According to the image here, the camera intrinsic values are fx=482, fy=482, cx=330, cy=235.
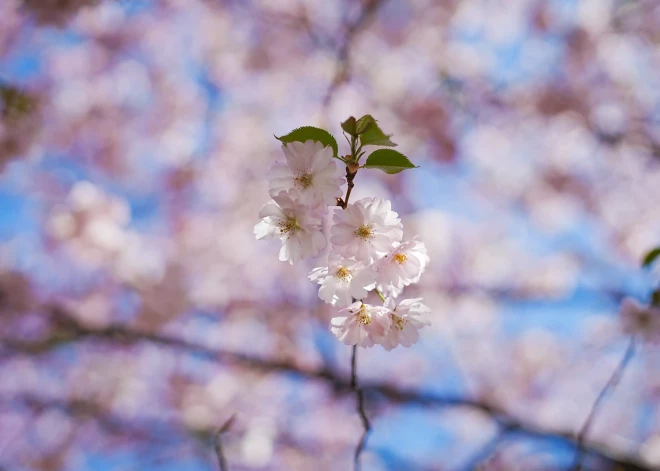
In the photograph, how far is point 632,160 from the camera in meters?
5.57

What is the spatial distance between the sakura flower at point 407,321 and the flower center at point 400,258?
0.37 ft

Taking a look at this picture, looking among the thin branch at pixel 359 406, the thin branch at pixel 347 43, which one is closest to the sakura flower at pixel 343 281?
the thin branch at pixel 359 406

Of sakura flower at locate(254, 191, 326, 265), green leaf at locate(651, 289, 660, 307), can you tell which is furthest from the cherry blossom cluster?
green leaf at locate(651, 289, 660, 307)

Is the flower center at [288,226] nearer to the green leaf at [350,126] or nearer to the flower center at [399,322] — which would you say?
Answer: the green leaf at [350,126]

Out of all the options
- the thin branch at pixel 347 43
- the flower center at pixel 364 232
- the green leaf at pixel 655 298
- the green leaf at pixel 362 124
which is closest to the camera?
the green leaf at pixel 362 124

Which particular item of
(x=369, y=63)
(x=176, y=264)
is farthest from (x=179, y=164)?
(x=369, y=63)

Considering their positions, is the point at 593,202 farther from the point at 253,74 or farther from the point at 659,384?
the point at 253,74

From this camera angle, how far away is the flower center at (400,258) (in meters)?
1.01

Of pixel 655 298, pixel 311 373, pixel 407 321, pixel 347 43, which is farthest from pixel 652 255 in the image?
pixel 347 43

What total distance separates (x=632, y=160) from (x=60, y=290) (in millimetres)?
6671

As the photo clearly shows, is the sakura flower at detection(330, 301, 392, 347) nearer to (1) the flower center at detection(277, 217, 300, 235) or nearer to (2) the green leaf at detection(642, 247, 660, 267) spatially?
(1) the flower center at detection(277, 217, 300, 235)

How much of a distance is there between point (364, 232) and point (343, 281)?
107 mm

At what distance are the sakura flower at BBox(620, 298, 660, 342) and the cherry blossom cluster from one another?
6.71 ft

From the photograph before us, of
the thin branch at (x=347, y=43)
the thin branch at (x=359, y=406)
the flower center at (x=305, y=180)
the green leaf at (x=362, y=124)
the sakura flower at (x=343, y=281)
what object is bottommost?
the thin branch at (x=359, y=406)
